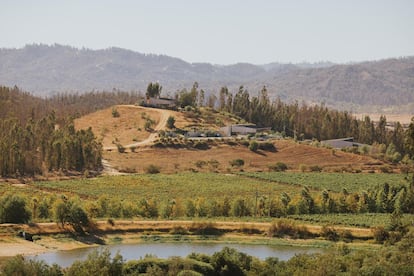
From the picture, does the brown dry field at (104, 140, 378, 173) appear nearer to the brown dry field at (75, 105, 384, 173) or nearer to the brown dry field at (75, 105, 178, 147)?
the brown dry field at (75, 105, 384, 173)

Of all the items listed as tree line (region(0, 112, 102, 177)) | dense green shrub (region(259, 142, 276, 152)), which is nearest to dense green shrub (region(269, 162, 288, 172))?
dense green shrub (region(259, 142, 276, 152))

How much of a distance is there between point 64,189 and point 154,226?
22.0 m

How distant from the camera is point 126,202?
7456 centimetres

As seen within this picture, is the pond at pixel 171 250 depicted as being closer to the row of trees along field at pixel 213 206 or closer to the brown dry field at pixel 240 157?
the row of trees along field at pixel 213 206

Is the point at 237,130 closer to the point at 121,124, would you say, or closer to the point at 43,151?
the point at 121,124

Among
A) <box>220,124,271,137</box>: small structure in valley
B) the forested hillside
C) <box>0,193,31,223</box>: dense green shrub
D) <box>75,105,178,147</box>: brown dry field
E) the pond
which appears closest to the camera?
the pond

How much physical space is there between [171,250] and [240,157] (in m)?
58.4

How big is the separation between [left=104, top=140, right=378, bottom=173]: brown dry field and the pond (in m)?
45.4

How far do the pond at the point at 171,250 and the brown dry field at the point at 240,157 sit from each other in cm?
4544

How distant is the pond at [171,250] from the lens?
59344mm

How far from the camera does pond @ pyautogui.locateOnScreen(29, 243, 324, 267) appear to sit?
195 feet

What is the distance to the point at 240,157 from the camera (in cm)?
11969

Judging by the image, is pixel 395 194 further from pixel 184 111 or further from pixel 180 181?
pixel 184 111

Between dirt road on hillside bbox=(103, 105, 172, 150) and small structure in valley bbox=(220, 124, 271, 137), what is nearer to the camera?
dirt road on hillside bbox=(103, 105, 172, 150)
